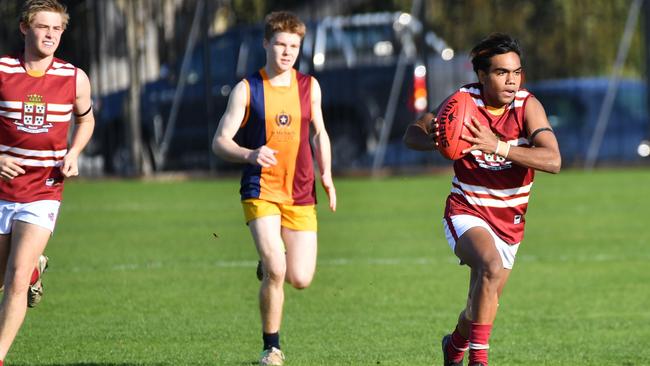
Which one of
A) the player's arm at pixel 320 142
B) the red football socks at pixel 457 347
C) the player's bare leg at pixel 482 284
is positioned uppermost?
the player's arm at pixel 320 142

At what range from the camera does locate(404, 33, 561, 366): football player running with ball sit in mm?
7008

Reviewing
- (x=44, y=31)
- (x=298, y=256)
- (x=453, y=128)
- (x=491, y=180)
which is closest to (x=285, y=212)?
(x=298, y=256)

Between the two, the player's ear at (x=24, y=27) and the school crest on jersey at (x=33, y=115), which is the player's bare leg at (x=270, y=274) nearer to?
the school crest on jersey at (x=33, y=115)

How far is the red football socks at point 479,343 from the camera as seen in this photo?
275 inches

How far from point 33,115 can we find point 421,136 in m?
2.15

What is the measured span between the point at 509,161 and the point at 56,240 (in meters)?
9.05

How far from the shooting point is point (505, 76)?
7.12 m

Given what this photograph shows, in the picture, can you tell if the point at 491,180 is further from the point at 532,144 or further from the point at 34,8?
the point at 34,8

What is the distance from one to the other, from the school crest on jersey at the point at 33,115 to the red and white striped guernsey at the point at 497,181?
2.30m

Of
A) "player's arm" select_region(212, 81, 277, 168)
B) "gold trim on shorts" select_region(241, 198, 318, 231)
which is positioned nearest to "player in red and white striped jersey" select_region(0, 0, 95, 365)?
"player's arm" select_region(212, 81, 277, 168)

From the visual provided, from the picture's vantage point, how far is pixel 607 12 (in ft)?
77.2

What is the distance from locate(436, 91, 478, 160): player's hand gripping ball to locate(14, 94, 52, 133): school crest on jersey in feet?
7.18

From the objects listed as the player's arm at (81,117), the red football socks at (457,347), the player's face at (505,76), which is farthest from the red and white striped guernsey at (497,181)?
the player's arm at (81,117)

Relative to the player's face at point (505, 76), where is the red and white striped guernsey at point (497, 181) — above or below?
below
